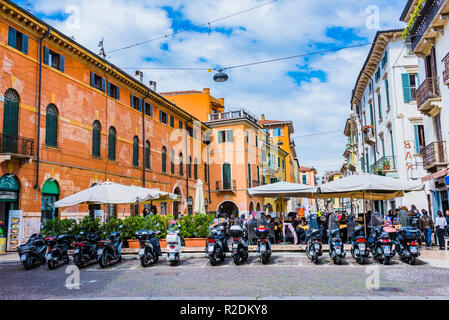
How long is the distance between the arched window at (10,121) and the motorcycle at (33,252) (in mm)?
5789

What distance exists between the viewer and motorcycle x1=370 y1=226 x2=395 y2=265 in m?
9.61

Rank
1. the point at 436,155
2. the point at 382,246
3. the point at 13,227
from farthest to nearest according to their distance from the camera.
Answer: the point at 436,155, the point at 13,227, the point at 382,246

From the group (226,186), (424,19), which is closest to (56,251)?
(424,19)

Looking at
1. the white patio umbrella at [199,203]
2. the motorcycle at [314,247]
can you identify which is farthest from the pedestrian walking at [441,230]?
the white patio umbrella at [199,203]

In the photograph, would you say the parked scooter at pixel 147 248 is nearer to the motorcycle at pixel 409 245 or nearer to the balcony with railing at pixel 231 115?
the motorcycle at pixel 409 245

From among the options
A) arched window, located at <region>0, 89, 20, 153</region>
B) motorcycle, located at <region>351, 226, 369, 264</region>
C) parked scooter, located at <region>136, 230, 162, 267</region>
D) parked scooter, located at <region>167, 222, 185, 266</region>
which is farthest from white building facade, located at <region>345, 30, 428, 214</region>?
arched window, located at <region>0, 89, 20, 153</region>

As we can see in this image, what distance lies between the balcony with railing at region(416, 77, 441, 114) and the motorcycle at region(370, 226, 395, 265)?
30.2 ft

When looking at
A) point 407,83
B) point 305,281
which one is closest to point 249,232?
point 305,281

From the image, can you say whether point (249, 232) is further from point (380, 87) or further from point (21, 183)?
point (380, 87)

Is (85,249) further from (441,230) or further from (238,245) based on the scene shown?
(441,230)

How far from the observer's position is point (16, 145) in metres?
16.0

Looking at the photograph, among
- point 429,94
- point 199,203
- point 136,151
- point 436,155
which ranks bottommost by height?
point 199,203

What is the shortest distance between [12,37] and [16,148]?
4637 mm
